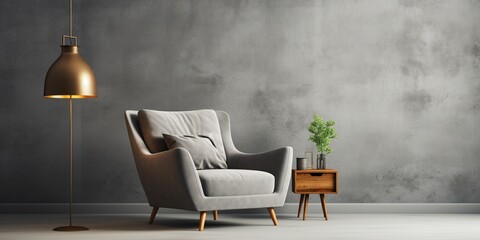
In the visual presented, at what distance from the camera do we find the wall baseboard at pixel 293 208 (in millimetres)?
6227

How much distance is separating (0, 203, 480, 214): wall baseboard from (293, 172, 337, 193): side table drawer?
1.94ft

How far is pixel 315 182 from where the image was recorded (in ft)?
18.8

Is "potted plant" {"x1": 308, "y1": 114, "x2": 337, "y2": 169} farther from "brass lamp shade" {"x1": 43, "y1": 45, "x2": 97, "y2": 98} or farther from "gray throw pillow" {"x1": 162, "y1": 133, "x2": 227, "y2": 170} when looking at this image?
"brass lamp shade" {"x1": 43, "y1": 45, "x2": 97, "y2": 98}

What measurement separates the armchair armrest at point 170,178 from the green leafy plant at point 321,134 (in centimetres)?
145

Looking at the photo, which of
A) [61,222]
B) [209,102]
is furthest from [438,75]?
[61,222]

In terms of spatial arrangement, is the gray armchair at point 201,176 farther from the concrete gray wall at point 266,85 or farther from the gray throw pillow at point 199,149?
the concrete gray wall at point 266,85

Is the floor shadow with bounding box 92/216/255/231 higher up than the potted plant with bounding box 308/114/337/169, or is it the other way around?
the potted plant with bounding box 308/114/337/169

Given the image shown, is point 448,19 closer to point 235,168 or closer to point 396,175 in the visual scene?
point 396,175

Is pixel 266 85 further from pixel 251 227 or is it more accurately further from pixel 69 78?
pixel 69 78

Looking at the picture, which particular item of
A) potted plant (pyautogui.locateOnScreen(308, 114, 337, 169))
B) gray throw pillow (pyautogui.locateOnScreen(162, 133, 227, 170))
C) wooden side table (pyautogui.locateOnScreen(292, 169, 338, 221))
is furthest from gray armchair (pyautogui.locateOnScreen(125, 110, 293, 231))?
potted plant (pyautogui.locateOnScreen(308, 114, 337, 169))

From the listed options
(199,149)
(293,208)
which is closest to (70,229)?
(199,149)

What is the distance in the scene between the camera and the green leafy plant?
5.93 m

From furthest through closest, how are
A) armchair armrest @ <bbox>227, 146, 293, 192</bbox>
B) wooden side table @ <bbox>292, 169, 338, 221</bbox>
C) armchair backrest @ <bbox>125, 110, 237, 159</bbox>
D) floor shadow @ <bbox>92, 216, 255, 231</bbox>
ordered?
wooden side table @ <bbox>292, 169, 338, 221</bbox> → armchair backrest @ <bbox>125, 110, 237, 159</bbox> → armchair armrest @ <bbox>227, 146, 293, 192</bbox> → floor shadow @ <bbox>92, 216, 255, 231</bbox>

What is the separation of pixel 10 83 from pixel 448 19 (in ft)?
12.9
